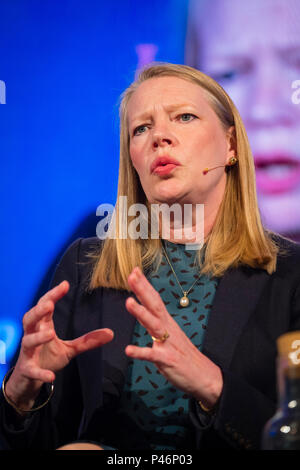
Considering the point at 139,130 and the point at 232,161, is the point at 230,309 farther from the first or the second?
the point at 139,130

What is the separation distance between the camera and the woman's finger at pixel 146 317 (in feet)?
3.31

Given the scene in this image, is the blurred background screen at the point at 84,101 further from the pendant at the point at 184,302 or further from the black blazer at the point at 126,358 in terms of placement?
the pendant at the point at 184,302

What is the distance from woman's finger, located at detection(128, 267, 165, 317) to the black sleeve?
17.0 inches

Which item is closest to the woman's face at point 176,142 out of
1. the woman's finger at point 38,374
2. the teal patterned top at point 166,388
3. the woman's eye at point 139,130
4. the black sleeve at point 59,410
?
the woman's eye at point 139,130

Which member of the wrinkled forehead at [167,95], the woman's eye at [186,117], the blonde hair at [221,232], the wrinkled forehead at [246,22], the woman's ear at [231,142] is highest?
the wrinkled forehead at [246,22]

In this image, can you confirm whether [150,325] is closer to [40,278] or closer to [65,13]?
[40,278]

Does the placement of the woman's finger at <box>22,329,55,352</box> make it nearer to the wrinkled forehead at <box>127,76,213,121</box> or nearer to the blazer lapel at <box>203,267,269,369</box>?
the blazer lapel at <box>203,267,269,369</box>

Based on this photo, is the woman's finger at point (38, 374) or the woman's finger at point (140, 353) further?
the woman's finger at point (38, 374)

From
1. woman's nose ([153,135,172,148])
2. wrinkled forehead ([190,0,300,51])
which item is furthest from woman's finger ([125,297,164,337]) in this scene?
wrinkled forehead ([190,0,300,51])

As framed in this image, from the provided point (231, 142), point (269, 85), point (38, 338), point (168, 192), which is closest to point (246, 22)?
point (269, 85)

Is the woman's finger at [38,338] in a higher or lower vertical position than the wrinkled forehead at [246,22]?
lower

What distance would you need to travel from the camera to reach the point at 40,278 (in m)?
1.87

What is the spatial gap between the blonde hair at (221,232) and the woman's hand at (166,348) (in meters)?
0.42

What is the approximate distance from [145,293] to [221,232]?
0.58 meters
